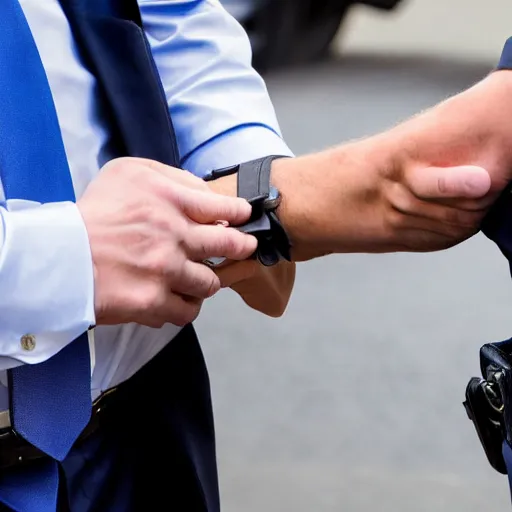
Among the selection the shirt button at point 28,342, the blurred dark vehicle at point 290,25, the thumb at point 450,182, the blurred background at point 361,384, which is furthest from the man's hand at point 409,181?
the blurred dark vehicle at point 290,25

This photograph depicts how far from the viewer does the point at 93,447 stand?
3.93 ft

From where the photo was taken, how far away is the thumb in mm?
958

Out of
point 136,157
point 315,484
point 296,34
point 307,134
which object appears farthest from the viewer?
point 296,34

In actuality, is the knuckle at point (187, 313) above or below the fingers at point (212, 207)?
below

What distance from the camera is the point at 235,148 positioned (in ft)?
4.12

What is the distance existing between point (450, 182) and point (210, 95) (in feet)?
1.34

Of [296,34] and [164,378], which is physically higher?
[164,378]

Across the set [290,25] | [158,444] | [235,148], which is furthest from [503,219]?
[290,25]

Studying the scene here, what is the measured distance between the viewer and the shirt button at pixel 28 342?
955 millimetres

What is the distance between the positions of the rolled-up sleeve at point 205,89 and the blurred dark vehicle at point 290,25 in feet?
16.7

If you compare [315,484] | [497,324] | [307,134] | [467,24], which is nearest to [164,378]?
[315,484]

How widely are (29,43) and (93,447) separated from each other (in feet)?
1.60

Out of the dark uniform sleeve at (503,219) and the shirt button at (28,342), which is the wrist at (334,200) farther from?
the shirt button at (28,342)

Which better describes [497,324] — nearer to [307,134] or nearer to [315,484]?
[315,484]
